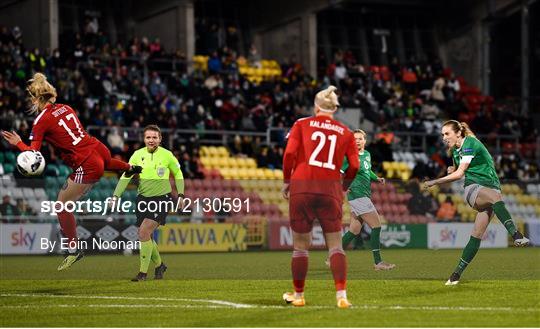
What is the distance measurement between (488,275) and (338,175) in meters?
6.85

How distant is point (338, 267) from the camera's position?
12547mm

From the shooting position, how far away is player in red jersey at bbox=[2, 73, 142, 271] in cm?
1596

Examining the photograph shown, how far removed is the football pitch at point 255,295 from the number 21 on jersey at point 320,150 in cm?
156

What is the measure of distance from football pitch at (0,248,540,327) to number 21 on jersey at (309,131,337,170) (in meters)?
1.56

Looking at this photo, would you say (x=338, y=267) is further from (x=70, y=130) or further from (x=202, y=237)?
(x=202, y=237)

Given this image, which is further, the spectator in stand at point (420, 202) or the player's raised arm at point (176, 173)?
the spectator in stand at point (420, 202)

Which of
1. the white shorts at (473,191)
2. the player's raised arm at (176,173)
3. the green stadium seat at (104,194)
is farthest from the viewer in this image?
the green stadium seat at (104,194)

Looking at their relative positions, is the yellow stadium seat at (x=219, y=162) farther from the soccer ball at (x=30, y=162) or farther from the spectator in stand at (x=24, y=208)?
the soccer ball at (x=30, y=162)

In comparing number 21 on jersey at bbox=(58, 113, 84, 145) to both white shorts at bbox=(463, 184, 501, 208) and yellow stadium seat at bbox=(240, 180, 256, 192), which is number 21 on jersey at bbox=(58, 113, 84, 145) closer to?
white shorts at bbox=(463, 184, 501, 208)

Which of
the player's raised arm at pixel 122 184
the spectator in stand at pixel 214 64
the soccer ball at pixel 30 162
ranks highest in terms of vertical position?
the spectator in stand at pixel 214 64

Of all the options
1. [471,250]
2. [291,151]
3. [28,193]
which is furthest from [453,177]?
[28,193]

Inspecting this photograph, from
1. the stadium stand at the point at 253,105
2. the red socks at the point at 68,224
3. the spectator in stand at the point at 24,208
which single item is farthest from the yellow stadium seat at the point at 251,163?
the red socks at the point at 68,224

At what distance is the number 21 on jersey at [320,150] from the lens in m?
12.6

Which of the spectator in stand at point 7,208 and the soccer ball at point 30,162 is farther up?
the soccer ball at point 30,162
